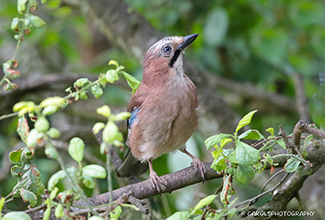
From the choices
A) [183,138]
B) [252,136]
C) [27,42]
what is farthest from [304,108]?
[27,42]

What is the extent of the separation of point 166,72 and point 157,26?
2106 millimetres

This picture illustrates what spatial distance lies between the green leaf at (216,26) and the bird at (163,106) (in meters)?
1.02

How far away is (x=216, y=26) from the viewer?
12.9ft

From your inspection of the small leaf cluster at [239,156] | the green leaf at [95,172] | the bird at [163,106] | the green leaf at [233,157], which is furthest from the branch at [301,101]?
the green leaf at [95,172]

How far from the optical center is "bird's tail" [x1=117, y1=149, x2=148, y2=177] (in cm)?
339

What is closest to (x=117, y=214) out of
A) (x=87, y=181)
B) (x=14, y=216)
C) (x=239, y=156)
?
(x=87, y=181)

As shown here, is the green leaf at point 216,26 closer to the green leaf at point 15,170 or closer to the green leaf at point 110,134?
the green leaf at point 15,170

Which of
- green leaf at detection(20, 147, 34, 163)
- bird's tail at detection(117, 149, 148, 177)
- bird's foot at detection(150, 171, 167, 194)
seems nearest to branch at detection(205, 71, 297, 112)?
bird's tail at detection(117, 149, 148, 177)

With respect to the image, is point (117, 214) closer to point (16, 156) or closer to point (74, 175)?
point (74, 175)

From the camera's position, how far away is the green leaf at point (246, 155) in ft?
5.23

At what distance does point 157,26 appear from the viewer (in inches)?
194

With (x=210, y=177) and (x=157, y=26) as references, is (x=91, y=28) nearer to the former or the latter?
(x=157, y=26)

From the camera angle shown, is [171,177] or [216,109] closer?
[171,177]

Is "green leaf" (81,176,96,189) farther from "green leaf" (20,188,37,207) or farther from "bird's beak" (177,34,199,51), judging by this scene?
"bird's beak" (177,34,199,51)
